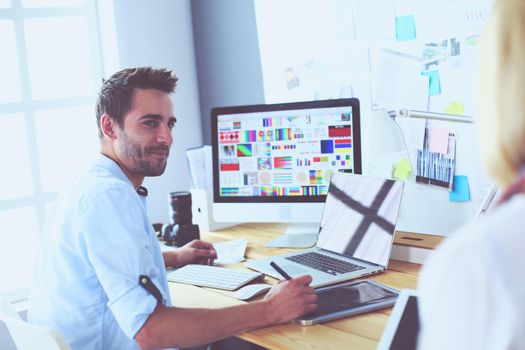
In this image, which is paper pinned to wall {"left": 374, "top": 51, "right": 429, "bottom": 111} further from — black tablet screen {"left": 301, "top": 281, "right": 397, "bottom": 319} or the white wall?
the white wall

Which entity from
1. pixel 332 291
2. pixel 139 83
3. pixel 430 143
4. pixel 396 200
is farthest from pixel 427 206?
pixel 139 83

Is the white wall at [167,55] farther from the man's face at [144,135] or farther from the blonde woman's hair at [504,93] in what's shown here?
the blonde woman's hair at [504,93]

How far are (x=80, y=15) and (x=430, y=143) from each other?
69.8 inches

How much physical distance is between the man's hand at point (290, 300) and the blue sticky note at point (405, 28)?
1.00 m

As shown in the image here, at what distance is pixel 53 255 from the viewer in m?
1.62

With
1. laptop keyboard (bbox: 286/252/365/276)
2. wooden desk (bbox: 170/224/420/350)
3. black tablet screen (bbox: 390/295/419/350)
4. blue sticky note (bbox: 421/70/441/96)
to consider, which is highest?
blue sticky note (bbox: 421/70/441/96)

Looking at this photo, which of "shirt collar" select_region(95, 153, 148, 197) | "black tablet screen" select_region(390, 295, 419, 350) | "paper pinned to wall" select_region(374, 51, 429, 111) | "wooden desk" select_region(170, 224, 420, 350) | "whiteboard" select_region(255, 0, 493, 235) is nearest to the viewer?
"black tablet screen" select_region(390, 295, 419, 350)

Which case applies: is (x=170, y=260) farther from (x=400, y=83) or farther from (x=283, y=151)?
(x=400, y=83)

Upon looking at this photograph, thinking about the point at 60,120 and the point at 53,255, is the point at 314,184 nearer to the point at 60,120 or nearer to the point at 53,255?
the point at 53,255

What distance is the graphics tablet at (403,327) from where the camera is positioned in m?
1.24

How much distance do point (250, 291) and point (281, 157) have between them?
0.65 m

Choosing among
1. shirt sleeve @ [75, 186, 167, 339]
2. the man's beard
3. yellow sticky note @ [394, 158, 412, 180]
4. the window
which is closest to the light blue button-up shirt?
shirt sleeve @ [75, 186, 167, 339]

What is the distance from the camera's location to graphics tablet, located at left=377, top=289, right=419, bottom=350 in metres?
1.24

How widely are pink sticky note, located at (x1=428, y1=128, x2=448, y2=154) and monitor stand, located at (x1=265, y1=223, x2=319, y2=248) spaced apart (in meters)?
0.48
